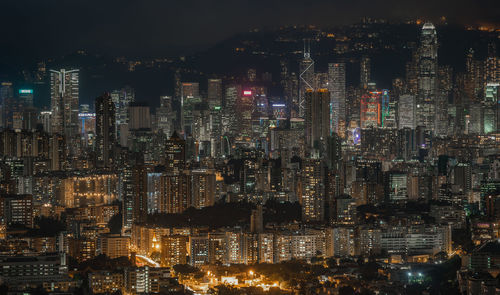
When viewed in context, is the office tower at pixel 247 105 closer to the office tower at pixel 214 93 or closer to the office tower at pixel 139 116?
the office tower at pixel 214 93

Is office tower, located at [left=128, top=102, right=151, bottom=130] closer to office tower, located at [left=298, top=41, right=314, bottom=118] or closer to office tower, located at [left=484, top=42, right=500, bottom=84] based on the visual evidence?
office tower, located at [left=298, top=41, right=314, bottom=118]

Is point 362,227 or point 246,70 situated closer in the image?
point 362,227

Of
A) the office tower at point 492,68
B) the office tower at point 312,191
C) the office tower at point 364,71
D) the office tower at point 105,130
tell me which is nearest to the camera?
the office tower at point 312,191

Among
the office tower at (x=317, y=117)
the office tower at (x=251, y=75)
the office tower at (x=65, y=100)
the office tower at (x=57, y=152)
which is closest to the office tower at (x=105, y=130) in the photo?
the office tower at (x=57, y=152)

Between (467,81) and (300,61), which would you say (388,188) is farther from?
(467,81)

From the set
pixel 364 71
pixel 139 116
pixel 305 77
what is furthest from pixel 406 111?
pixel 139 116

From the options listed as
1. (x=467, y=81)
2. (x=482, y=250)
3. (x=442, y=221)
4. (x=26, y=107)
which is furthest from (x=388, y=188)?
(x=26, y=107)

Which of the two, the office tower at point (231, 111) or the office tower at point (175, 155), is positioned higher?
the office tower at point (231, 111)

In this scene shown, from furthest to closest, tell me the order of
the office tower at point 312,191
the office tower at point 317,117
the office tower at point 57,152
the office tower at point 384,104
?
the office tower at point 384,104, the office tower at point 317,117, the office tower at point 57,152, the office tower at point 312,191
